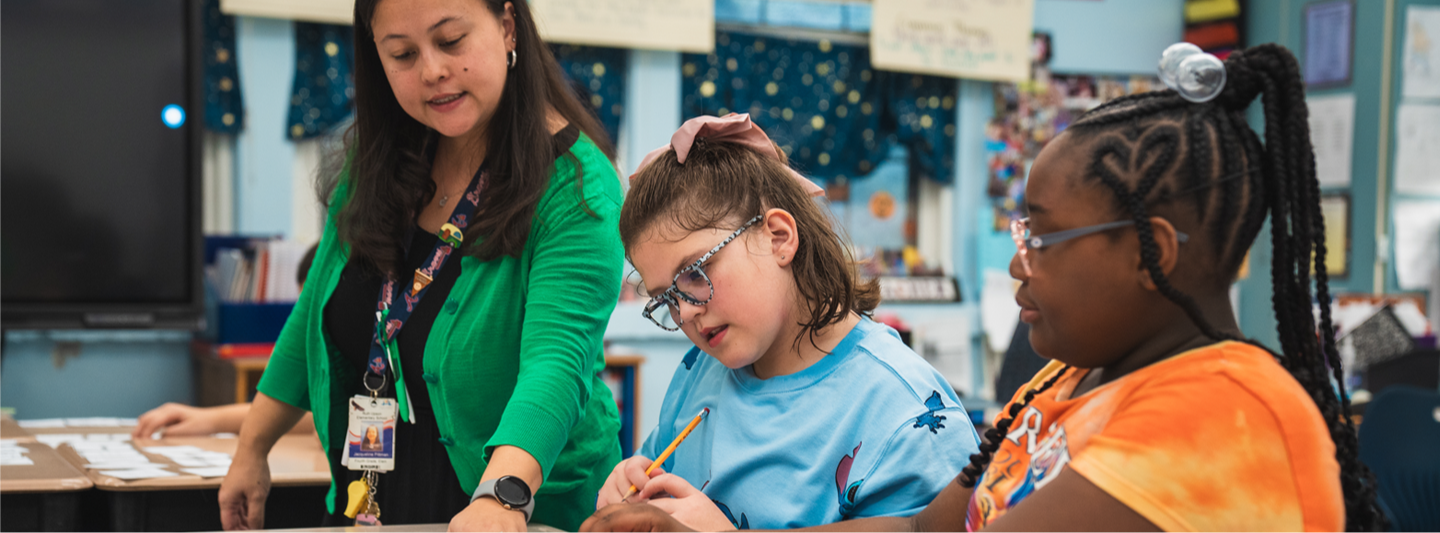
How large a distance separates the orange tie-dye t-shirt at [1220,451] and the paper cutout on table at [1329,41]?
161 inches

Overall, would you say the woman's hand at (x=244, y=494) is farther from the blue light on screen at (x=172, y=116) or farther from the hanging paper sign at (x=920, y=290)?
the hanging paper sign at (x=920, y=290)

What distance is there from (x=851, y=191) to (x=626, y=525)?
3.82m

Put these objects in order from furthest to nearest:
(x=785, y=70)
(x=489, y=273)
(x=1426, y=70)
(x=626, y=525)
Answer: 1. (x=785, y=70)
2. (x=1426, y=70)
3. (x=489, y=273)
4. (x=626, y=525)

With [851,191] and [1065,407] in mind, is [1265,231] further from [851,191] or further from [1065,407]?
[851,191]

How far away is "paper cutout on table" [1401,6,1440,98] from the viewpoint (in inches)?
157

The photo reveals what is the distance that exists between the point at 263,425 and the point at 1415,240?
4.40 m

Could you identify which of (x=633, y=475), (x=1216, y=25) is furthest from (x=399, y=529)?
(x=1216, y=25)

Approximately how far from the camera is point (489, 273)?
1.27 m

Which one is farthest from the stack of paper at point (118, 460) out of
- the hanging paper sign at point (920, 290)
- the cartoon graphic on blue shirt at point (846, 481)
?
the hanging paper sign at point (920, 290)

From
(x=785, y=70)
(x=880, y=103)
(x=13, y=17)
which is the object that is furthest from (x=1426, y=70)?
(x=13, y=17)

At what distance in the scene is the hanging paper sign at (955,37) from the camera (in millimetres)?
4398

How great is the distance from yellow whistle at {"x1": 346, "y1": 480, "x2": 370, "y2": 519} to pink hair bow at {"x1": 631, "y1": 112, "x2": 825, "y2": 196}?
1.98ft

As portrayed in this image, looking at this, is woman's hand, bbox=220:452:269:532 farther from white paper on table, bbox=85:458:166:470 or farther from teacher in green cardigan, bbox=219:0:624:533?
white paper on table, bbox=85:458:166:470

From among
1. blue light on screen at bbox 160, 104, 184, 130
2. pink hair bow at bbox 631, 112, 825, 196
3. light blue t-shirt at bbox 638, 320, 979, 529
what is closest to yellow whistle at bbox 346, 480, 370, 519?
light blue t-shirt at bbox 638, 320, 979, 529
